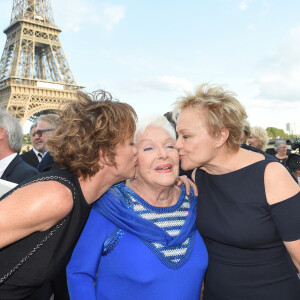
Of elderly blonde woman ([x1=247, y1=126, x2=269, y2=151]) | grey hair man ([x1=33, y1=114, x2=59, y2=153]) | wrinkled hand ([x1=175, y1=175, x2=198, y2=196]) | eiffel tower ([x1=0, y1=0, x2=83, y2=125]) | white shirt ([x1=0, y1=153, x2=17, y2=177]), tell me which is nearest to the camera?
wrinkled hand ([x1=175, y1=175, x2=198, y2=196])

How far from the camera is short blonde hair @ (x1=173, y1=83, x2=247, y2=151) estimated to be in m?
2.61

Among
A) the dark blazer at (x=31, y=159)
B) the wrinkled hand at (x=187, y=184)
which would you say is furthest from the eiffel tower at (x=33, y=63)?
the wrinkled hand at (x=187, y=184)

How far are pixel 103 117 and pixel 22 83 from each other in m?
44.8

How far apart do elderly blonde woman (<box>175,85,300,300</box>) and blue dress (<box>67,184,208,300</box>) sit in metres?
0.21

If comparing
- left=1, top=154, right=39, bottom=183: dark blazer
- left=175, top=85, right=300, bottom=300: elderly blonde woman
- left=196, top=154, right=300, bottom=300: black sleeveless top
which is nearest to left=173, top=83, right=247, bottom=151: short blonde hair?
left=175, top=85, right=300, bottom=300: elderly blonde woman

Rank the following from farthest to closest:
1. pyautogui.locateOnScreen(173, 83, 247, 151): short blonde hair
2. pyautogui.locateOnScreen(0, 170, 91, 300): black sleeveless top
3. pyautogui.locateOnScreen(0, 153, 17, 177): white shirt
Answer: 1. pyautogui.locateOnScreen(0, 153, 17, 177): white shirt
2. pyautogui.locateOnScreen(173, 83, 247, 151): short blonde hair
3. pyautogui.locateOnScreen(0, 170, 91, 300): black sleeveless top

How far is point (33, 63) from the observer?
4588cm

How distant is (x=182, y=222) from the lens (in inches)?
107

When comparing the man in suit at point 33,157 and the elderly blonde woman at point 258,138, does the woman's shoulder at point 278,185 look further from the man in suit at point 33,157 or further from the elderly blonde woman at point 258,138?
the man in suit at point 33,157

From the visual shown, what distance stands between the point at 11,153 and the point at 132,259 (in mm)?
2440

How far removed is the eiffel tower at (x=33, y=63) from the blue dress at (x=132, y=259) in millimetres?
40219

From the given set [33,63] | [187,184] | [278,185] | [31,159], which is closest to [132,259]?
[187,184]

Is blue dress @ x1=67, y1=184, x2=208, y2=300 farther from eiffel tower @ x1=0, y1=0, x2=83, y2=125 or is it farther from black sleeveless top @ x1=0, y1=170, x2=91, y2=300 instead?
eiffel tower @ x1=0, y1=0, x2=83, y2=125

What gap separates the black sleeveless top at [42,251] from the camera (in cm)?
212
